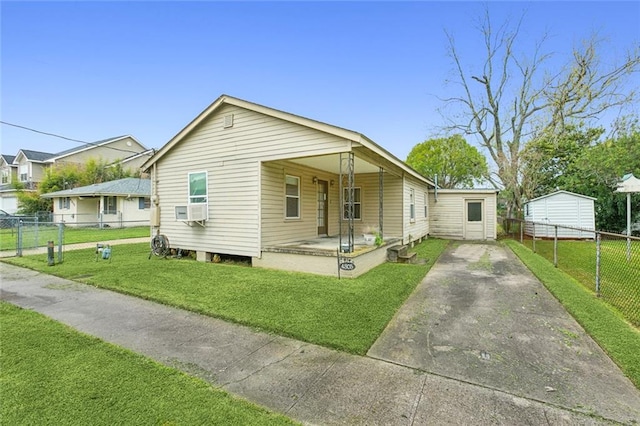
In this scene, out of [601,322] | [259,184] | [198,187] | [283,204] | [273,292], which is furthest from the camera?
[198,187]

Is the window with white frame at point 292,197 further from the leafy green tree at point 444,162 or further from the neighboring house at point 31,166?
the neighboring house at point 31,166

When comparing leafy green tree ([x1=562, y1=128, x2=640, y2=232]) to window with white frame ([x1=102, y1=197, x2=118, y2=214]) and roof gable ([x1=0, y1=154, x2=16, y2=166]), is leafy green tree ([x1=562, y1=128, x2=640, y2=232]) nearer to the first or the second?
window with white frame ([x1=102, y1=197, x2=118, y2=214])

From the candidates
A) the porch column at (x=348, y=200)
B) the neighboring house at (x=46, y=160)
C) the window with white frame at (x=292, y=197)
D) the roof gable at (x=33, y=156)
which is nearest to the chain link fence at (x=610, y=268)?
the porch column at (x=348, y=200)

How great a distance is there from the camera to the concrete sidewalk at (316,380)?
2137mm

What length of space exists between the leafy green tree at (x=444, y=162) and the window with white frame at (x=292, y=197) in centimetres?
2025

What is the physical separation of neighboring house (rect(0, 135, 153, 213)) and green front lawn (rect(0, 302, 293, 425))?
96.3 feet

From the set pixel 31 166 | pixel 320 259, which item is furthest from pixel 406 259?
pixel 31 166

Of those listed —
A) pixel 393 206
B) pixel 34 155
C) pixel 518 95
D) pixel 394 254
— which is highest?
pixel 518 95

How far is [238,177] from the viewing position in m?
7.77

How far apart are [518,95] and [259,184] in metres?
18.5

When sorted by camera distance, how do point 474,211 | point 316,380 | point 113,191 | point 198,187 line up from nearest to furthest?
point 316,380
point 198,187
point 474,211
point 113,191

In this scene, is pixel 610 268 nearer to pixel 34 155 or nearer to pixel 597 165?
pixel 597 165

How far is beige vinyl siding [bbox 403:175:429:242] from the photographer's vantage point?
1076 centimetres

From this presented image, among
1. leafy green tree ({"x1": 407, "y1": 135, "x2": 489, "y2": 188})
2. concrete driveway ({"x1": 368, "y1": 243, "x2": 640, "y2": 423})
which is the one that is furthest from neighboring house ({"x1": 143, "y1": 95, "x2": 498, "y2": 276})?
leafy green tree ({"x1": 407, "y1": 135, "x2": 489, "y2": 188})
